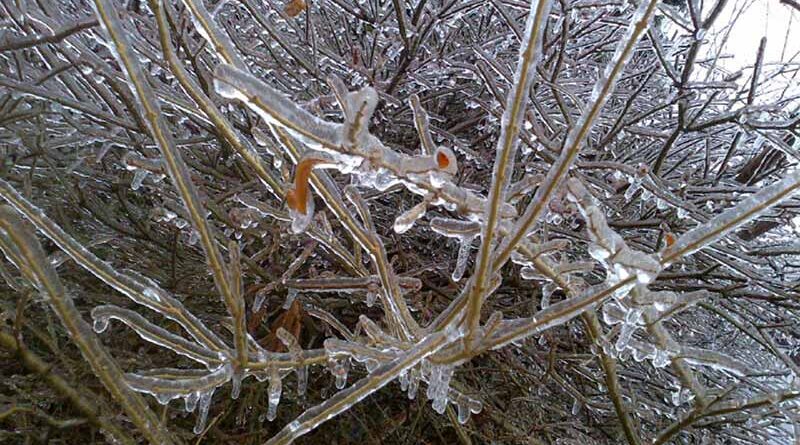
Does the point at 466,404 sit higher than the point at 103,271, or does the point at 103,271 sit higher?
the point at 103,271

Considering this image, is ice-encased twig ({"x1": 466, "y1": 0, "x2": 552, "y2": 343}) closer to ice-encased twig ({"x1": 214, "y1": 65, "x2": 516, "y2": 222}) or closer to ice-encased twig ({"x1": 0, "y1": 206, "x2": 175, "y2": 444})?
ice-encased twig ({"x1": 214, "y1": 65, "x2": 516, "y2": 222})

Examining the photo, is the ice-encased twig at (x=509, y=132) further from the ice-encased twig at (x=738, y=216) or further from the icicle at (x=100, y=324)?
the icicle at (x=100, y=324)

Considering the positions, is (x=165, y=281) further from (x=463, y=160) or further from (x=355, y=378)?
(x=463, y=160)

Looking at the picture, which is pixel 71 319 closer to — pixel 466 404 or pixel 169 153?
pixel 169 153

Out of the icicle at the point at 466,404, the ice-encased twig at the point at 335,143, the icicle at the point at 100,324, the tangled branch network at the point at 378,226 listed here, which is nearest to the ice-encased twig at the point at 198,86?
the tangled branch network at the point at 378,226

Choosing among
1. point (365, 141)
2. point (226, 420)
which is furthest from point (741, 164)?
point (365, 141)

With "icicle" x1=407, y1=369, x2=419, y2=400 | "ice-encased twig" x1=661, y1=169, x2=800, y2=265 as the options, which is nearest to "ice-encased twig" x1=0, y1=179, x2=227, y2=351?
"icicle" x1=407, y1=369, x2=419, y2=400

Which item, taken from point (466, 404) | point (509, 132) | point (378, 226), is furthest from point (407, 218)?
point (378, 226)

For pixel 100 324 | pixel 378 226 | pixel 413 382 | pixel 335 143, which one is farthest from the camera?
pixel 378 226
